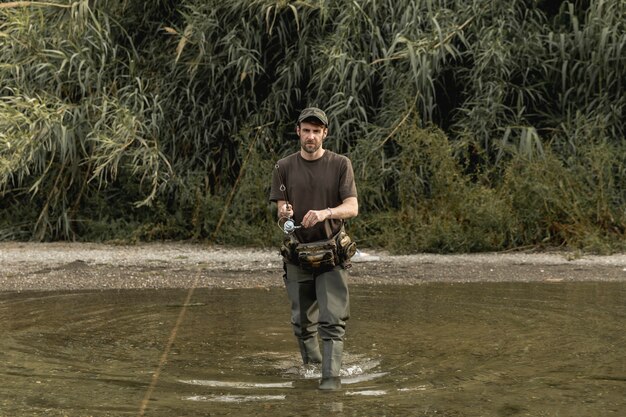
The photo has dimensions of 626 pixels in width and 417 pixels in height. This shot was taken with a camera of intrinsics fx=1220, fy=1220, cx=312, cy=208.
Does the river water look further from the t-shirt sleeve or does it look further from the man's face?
the man's face

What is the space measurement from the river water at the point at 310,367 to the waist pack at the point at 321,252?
693 millimetres

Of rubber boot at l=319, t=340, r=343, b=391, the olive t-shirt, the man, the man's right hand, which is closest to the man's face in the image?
the man

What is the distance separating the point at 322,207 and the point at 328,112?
305 inches

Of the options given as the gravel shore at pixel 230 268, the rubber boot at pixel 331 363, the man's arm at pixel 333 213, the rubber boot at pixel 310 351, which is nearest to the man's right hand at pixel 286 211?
the man's arm at pixel 333 213

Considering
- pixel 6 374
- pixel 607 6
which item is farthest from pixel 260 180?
pixel 6 374

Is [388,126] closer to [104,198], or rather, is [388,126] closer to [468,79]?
[468,79]

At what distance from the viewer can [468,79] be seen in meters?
15.0

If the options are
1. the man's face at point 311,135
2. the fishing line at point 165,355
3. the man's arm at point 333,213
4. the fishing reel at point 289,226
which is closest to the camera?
the fishing line at point 165,355

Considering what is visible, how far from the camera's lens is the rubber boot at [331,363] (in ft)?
22.5

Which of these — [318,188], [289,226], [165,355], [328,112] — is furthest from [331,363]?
[328,112]

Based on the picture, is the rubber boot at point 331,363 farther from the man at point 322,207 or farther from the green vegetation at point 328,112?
the green vegetation at point 328,112

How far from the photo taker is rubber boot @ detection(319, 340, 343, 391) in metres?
6.84

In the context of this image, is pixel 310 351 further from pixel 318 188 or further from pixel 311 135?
pixel 311 135

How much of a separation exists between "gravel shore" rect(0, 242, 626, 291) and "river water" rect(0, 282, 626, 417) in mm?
527
